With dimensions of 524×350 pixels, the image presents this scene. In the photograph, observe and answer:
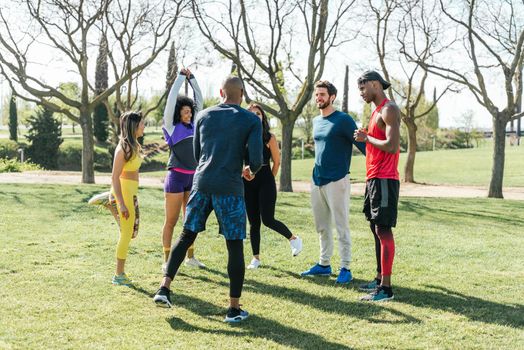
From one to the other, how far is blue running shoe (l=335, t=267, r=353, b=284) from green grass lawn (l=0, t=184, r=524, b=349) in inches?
7.0

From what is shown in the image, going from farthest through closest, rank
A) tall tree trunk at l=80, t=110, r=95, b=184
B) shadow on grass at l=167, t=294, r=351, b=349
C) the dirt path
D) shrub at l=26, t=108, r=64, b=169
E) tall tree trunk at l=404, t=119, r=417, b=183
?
1. shrub at l=26, t=108, r=64, b=169
2. tall tree trunk at l=404, t=119, r=417, b=183
3. tall tree trunk at l=80, t=110, r=95, b=184
4. the dirt path
5. shadow on grass at l=167, t=294, r=351, b=349

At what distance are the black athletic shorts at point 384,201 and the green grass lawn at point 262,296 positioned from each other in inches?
31.2

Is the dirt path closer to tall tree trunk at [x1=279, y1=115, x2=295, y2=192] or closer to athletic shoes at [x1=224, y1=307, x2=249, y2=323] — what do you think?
tall tree trunk at [x1=279, y1=115, x2=295, y2=192]

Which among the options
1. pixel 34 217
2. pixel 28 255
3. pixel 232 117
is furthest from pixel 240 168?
pixel 34 217

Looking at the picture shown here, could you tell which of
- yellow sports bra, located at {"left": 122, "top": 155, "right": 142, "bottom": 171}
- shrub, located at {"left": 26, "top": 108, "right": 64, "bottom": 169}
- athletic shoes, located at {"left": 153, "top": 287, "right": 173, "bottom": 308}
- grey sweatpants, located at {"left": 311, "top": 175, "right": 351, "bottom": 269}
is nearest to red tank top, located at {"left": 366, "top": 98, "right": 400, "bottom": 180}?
grey sweatpants, located at {"left": 311, "top": 175, "right": 351, "bottom": 269}

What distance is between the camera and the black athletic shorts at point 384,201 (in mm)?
5398

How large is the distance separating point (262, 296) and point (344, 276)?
3.55 ft

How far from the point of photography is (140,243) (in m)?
8.10

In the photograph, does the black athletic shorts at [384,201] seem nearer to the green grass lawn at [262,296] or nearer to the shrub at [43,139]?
the green grass lawn at [262,296]

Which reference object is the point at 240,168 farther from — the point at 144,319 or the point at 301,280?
the point at 301,280

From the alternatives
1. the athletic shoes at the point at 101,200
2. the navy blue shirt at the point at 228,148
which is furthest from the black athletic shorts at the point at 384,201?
the athletic shoes at the point at 101,200

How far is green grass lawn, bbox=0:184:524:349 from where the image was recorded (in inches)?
169

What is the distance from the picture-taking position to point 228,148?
15.3 feet

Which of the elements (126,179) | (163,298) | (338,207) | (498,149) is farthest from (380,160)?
(498,149)
